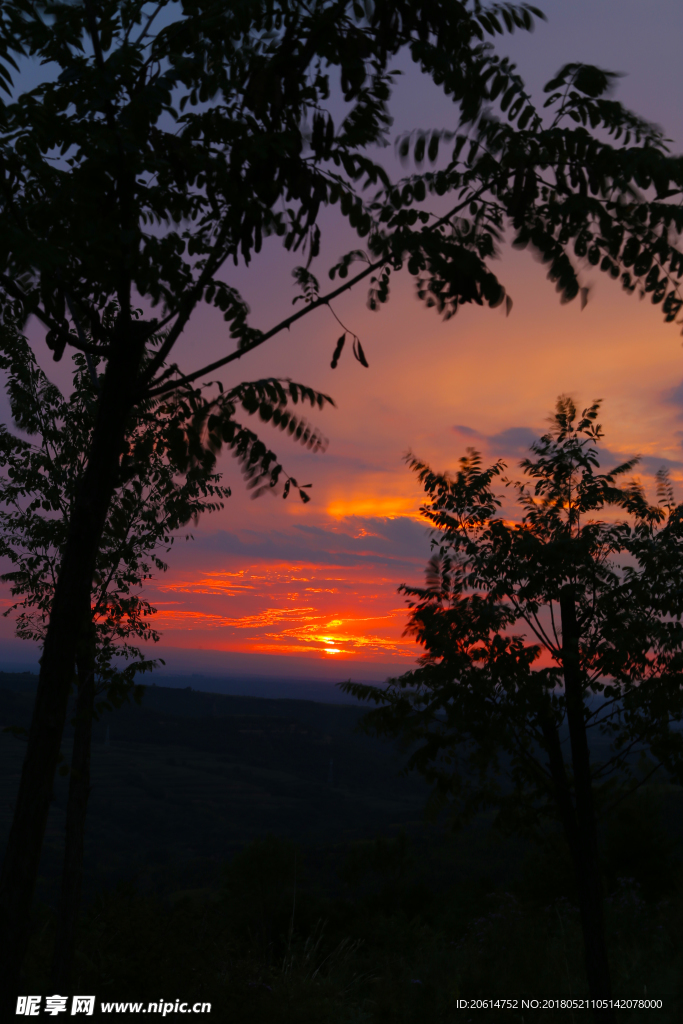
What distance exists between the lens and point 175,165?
194 inches

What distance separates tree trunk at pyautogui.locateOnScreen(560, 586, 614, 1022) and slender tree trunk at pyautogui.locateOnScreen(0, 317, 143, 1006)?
7214 mm

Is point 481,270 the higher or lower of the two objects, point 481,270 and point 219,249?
the lower

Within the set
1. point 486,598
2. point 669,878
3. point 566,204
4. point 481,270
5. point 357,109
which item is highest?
point 357,109

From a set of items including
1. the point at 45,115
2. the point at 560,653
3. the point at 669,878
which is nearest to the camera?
the point at 45,115

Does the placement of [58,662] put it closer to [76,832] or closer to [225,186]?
[225,186]

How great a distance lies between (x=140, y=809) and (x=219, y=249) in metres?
190

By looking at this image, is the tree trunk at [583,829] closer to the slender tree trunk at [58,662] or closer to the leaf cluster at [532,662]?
the leaf cluster at [532,662]

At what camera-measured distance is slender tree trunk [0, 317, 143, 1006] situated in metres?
4.18

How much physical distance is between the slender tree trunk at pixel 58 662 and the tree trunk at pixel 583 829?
721 cm

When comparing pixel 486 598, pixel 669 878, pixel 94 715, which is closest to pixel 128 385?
pixel 94 715

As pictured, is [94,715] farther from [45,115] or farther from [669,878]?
[669,878]

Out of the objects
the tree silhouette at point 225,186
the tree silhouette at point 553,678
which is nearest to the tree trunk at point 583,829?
the tree silhouette at point 553,678

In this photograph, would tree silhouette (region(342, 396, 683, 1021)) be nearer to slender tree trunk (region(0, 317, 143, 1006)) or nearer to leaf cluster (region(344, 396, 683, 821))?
leaf cluster (region(344, 396, 683, 821))

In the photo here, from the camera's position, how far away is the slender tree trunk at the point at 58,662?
418cm
